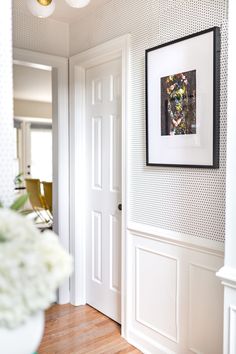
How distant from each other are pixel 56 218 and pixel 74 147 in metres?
0.67

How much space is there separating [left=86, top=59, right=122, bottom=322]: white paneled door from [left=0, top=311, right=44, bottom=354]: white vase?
6.59 ft

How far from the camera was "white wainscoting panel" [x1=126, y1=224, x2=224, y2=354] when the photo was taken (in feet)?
6.35

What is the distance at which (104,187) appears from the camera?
290 centimetres

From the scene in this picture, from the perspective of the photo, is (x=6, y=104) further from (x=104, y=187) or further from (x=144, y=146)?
(x=104, y=187)

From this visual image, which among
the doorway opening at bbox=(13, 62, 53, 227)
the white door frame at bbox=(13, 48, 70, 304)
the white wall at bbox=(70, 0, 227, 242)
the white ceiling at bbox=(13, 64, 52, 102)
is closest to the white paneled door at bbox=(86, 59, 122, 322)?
the white door frame at bbox=(13, 48, 70, 304)

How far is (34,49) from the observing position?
2896 mm

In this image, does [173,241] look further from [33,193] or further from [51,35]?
[33,193]

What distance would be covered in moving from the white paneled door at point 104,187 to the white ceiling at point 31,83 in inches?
74.7

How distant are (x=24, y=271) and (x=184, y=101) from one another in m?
1.60

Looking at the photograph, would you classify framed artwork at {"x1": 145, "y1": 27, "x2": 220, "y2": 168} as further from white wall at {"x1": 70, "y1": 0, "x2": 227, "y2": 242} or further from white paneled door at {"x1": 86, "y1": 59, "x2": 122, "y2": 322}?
white paneled door at {"x1": 86, "y1": 59, "x2": 122, "y2": 322}

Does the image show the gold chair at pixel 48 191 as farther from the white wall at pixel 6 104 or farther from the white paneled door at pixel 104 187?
the white wall at pixel 6 104

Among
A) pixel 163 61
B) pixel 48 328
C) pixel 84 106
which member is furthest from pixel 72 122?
pixel 48 328

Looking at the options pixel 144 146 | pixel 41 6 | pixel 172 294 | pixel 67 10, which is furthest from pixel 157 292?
pixel 67 10

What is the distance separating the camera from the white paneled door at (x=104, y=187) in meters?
2.76
